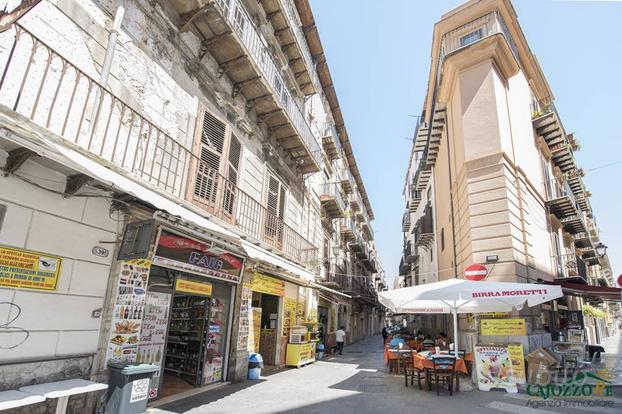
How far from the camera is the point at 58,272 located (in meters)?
5.09

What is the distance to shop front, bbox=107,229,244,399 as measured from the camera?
20.3 ft

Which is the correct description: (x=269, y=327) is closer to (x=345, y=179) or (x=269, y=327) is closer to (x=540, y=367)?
(x=540, y=367)

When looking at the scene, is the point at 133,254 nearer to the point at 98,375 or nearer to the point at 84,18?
the point at 98,375

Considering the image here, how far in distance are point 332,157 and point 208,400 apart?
16549 millimetres

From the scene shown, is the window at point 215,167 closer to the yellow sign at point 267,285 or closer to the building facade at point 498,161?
the yellow sign at point 267,285

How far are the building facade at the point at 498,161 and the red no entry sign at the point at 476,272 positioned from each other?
30cm

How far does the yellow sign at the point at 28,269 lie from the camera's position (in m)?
4.49

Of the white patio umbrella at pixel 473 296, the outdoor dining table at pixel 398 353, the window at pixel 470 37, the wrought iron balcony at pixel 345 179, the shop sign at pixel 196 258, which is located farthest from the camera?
the wrought iron balcony at pixel 345 179

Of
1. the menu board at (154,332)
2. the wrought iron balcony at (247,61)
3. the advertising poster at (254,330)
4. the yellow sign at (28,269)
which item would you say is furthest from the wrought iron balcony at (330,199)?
the yellow sign at (28,269)

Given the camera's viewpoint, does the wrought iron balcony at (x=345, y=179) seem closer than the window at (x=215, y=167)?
No

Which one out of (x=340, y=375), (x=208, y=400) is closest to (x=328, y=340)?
(x=340, y=375)

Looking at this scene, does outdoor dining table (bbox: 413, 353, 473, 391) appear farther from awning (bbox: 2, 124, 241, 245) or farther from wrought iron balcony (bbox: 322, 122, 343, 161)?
wrought iron balcony (bbox: 322, 122, 343, 161)

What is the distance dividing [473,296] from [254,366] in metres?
6.09

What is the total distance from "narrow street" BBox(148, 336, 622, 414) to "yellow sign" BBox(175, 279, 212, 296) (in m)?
2.18
